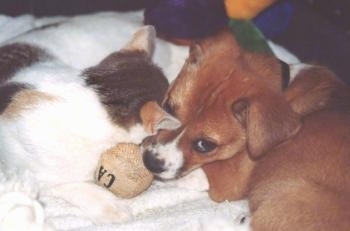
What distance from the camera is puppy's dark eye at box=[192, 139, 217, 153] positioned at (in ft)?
7.93

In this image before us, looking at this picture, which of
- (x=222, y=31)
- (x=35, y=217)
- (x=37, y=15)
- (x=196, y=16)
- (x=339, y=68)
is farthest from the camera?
(x=37, y=15)

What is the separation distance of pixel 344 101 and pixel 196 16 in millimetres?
794

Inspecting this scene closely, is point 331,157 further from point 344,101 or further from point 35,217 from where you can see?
point 35,217

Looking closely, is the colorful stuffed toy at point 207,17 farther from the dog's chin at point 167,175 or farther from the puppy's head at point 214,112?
the dog's chin at point 167,175

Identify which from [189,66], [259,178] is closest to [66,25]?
[189,66]

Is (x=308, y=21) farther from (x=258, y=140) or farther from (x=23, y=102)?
(x=23, y=102)

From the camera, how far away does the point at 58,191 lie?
249 centimetres

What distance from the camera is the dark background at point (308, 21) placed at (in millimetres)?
3324

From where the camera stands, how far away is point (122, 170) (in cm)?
241

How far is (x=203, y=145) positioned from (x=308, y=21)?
4.48 feet

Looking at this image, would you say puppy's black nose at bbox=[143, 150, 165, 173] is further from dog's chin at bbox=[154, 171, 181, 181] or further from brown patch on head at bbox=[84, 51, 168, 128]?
brown patch on head at bbox=[84, 51, 168, 128]

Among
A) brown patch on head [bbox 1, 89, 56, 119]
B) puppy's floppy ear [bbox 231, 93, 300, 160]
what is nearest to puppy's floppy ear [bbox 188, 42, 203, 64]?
puppy's floppy ear [bbox 231, 93, 300, 160]

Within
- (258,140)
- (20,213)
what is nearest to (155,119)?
(258,140)

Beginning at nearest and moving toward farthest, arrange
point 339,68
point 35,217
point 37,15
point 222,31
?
point 35,217 < point 222,31 < point 339,68 < point 37,15
